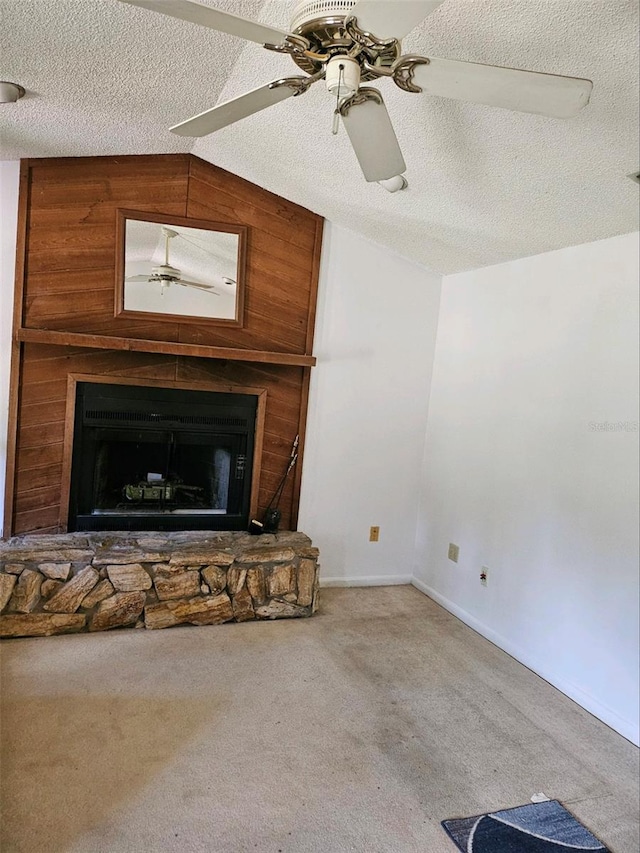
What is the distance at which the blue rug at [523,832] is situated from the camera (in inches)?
68.8

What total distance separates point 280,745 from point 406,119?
2.46 metres

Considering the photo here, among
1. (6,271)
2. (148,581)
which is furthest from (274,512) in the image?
(6,271)

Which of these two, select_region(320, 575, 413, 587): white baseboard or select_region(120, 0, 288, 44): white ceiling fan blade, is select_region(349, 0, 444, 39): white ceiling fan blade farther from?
select_region(320, 575, 413, 587): white baseboard

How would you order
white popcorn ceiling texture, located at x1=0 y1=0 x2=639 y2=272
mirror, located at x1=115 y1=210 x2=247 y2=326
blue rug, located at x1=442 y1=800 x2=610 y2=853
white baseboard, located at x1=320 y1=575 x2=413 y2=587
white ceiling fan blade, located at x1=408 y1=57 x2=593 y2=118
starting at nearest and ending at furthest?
white ceiling fan blade, located at x1=408 y1=57 x2=593 y2=118 < white popcorn ceiling texture, located at x1=0 y1=0 x2=639 y2=272 < blue rug, located at x1=442 y1=800 x2=610 y2=853 < mirror, located at x1=115 y1=210 x2=247 y2=326 < white baseboard, located at x1=320 y1=575 x2=413 y2=587

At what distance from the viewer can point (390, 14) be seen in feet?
3.85

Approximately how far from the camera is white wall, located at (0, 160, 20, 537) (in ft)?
9.67

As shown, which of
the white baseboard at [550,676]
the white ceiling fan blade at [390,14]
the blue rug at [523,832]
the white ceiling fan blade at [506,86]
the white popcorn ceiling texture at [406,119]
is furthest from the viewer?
the white baseboard at [550,676]

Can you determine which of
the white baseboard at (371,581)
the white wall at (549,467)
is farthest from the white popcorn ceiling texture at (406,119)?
the white baseboard at (371,581)

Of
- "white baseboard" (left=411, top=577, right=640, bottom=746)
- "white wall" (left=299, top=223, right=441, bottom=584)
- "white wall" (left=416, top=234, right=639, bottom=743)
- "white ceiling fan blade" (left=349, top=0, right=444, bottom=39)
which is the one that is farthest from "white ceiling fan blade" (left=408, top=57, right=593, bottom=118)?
"white baseboard" (left=411, top=577, right=640, bottom=746)

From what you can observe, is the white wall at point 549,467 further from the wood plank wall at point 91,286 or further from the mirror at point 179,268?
the mirror at point 179,268

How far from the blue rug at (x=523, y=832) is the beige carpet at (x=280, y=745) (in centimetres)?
5

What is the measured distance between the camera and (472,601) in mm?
3363

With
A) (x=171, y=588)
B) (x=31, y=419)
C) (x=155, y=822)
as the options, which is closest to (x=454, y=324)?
(x=171, y=588)

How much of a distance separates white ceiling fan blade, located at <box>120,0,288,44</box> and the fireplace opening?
224 centimetres
